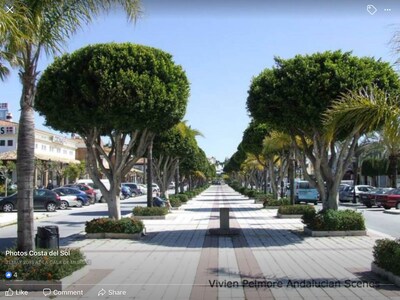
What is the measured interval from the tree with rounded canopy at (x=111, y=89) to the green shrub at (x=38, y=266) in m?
5.84

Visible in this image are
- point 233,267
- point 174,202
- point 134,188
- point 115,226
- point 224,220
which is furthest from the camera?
point 134,188

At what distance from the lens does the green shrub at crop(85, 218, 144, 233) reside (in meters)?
15.4

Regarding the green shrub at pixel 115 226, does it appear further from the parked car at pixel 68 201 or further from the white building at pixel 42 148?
the white building at pixel 42 148

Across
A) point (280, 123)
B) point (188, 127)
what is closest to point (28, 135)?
point (280, 123)

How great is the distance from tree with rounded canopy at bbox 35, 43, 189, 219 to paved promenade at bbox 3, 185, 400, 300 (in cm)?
344

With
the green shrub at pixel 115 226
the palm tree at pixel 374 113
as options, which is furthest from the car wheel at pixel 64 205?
the palm tree at pixel 374 113

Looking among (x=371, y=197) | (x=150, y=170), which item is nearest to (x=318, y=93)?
(x=150, y=170)

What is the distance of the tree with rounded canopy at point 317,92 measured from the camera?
14734 mm

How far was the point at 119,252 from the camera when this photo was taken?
41.4ft

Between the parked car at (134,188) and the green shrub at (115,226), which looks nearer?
the green shrub at (115,226)

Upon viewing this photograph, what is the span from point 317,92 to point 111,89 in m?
5.77

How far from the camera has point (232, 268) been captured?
1037 centimetres

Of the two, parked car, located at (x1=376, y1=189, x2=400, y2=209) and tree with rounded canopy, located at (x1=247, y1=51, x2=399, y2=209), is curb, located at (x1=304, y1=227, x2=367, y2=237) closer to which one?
tree with rounded canopy, located at (x1=247, y1=51, x2=399, y2=209)

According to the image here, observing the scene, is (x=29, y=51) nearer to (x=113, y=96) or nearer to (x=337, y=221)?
(x=113, y=96)
